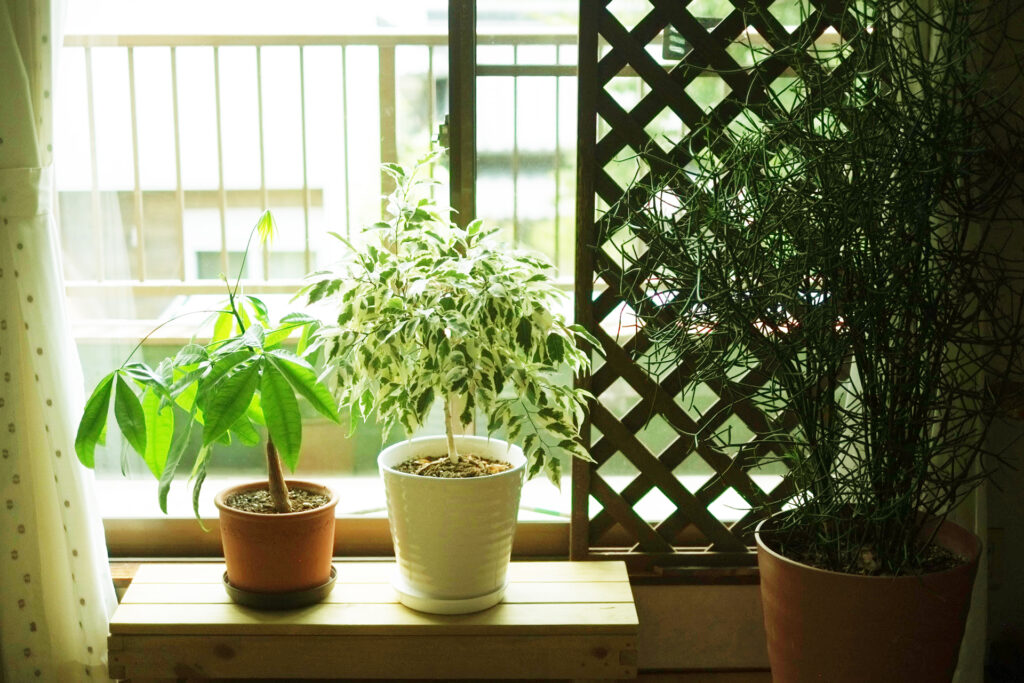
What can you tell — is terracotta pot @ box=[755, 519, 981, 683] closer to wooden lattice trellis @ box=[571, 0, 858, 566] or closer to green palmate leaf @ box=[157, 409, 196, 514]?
wooden lattice trellis @ box=[571, 0, 858, 566]

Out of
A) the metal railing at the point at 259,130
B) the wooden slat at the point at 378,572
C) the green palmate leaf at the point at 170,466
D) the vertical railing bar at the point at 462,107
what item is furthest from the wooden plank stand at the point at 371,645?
the metal railing at the point at 259,130

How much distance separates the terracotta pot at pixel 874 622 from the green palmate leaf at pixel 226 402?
93 cm

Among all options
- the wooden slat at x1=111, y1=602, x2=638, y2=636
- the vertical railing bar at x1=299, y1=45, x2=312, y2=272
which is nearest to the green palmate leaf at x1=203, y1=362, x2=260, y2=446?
the wooden slat at x1=111, y1=602, x2=638, y2=636

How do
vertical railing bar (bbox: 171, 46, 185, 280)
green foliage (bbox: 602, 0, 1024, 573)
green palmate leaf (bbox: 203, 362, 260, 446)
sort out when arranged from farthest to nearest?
vertical railing bar (bbox: 171, 46, 185, 280), green palmate leaf (bbox: 203, 362, 260, 446), green foliage (bbox: 602, 0, 1024, 573)

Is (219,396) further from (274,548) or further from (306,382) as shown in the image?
(274,548)

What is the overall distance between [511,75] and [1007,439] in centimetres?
126

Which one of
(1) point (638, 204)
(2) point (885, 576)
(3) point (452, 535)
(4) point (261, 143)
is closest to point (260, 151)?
(4) point (261, 143)

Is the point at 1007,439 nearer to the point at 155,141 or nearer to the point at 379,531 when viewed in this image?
the point at 379,531

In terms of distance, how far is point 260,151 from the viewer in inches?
114

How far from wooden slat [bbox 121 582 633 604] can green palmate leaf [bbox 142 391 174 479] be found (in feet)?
0.83

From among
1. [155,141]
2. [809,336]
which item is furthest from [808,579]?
[155,141]

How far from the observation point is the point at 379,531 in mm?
2178

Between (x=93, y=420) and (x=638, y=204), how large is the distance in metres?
1.06

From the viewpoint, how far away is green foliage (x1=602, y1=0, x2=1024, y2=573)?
1.46 meters
